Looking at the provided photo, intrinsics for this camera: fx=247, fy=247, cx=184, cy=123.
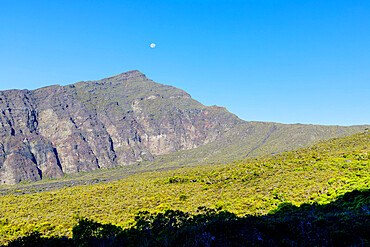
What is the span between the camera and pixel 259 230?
26.9m

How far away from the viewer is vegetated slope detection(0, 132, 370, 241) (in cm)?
4262

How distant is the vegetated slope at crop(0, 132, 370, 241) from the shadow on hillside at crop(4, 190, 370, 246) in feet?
13.0

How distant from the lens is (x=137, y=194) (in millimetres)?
69438

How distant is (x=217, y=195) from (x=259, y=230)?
99.4ft

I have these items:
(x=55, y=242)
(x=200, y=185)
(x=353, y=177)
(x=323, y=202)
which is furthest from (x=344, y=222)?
(x=200, y=185)

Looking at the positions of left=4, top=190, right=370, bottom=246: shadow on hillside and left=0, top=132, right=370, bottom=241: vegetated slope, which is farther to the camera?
left=0, top=132, right=370, bottom=241: vegetated slope

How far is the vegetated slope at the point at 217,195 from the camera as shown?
42625mm

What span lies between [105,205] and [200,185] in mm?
26146

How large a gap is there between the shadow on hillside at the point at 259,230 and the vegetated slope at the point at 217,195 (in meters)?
3.96

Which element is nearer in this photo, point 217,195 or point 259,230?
point 259,230

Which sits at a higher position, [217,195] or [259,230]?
[259,230]

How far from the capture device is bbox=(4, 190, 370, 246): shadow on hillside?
23716mm

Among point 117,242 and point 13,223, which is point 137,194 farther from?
point 117,242

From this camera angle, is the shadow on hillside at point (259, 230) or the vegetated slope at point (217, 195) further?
the vegetated slope at point (217, 195)
